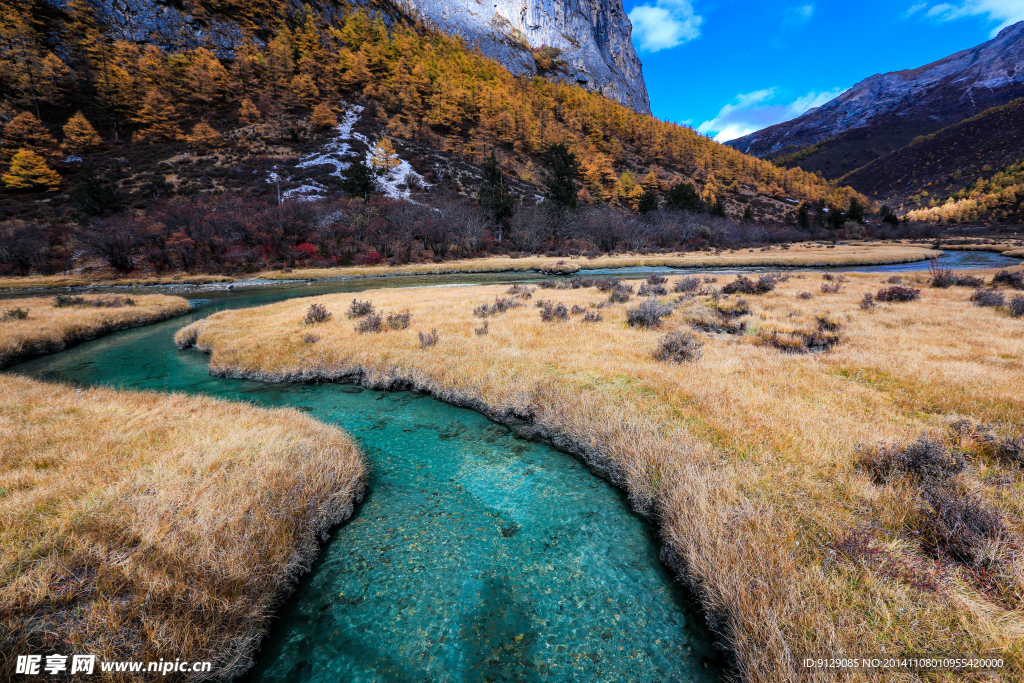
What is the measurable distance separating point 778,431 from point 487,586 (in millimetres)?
5548

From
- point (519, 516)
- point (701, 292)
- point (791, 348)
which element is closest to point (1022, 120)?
point (701, 292)

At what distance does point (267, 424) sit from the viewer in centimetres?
748

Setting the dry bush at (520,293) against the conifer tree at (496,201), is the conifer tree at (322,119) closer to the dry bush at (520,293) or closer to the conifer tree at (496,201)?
the conifer tree at (496,201)

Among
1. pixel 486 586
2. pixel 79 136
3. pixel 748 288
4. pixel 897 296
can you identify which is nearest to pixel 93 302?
pixel 486 586

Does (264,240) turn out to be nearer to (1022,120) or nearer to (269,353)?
(269,353)

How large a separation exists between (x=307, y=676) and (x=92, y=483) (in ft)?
14.3

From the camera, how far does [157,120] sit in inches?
3000

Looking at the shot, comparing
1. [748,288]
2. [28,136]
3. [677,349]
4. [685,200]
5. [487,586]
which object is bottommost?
[487,586]

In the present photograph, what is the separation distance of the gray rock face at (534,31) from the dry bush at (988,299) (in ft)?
620

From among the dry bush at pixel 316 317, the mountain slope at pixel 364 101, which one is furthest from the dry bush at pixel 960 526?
the mountain slope at pixel 364 101

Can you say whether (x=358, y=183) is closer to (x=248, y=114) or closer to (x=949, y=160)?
(x=248, y=114)

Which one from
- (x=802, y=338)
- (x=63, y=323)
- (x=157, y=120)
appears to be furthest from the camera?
(x=157, y=120)

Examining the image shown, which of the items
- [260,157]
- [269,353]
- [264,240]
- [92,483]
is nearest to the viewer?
[92,483]

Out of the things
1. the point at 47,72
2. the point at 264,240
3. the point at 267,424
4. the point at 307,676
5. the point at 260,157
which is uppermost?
the point at 47,72
